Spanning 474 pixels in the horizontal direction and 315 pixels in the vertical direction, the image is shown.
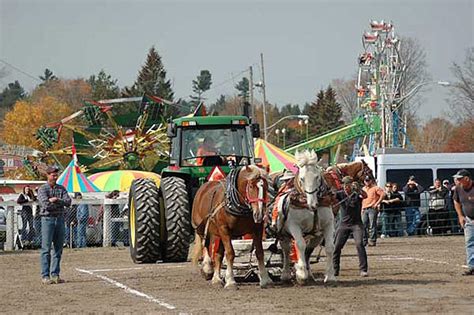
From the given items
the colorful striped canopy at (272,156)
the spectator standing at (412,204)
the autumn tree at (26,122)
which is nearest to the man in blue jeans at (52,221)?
the spectator standing at (412,204)

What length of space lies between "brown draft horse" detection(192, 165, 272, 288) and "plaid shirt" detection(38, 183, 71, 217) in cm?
271

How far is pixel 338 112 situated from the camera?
10262 cm

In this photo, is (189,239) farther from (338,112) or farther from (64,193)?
(338,112)

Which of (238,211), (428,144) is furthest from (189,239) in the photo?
(428,144)

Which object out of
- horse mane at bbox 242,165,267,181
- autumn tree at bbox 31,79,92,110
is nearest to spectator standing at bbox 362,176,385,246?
horse mane at bbox 242,165,267,181

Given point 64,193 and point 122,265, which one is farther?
point 122,265

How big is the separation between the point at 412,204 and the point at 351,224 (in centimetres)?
1503

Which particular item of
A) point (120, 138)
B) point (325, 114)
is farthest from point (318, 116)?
point (120, 138)

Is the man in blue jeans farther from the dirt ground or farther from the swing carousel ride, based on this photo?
the swing carousel ride

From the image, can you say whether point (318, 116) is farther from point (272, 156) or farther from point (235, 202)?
point (235, 202)

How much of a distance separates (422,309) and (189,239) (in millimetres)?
7287

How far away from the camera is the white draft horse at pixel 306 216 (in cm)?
1412

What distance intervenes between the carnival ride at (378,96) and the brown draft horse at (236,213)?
47.7 meters

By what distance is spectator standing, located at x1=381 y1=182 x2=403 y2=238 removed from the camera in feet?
100
